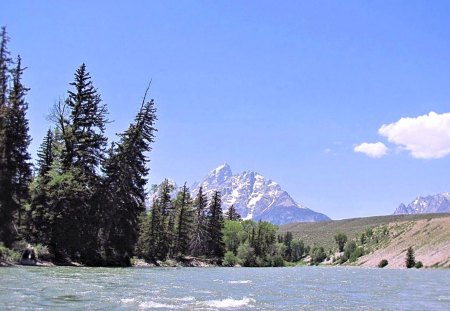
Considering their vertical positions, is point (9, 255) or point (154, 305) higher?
point (9, 255)

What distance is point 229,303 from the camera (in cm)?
1972

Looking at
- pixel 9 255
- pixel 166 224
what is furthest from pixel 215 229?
pixel 9 255

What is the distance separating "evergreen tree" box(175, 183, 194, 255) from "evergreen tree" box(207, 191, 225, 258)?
17.2 ft

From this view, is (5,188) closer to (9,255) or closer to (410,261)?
(9,255)

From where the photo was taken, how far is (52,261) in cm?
4806

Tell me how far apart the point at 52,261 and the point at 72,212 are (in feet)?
19.0

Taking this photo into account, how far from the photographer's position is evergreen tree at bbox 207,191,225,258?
107625mm

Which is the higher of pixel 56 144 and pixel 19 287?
pixel 56 144

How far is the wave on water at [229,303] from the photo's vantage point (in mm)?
18786

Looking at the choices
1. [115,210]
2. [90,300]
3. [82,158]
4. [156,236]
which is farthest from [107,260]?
[90,300]

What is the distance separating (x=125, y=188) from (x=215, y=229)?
51.1 metres

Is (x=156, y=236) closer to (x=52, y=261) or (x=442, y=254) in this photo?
(x=52, y=261)

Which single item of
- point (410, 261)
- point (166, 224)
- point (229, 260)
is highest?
point (166, 224)

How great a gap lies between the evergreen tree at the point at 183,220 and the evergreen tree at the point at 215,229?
525 centimetres
